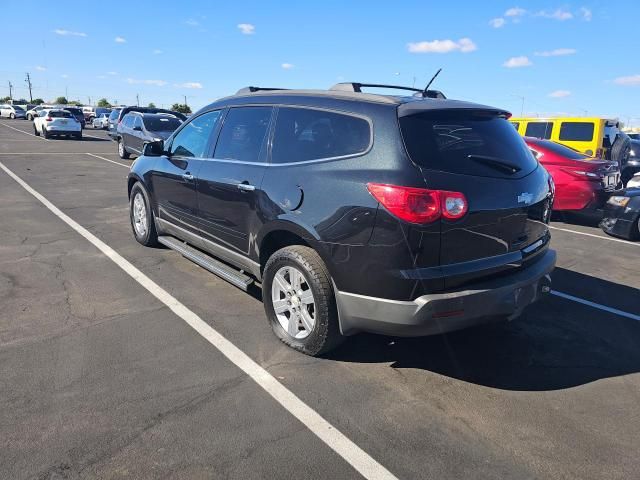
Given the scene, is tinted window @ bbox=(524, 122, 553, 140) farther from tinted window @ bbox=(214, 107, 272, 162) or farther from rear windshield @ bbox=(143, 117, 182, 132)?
tinted window @ bbox=(214, 107, 272, 162)

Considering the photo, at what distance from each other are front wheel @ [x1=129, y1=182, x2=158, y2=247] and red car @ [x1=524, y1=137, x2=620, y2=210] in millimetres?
6648

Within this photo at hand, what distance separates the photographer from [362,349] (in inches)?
147

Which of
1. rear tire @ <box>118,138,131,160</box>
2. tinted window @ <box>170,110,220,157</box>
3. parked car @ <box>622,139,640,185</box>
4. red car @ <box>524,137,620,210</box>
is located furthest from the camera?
rear tire @ <box>118,138,131,160</box>

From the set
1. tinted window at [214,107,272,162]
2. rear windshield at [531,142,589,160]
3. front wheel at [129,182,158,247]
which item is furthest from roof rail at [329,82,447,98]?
rear windshield at [531,142,589,160]

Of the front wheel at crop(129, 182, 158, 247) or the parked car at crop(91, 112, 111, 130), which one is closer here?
the front wheel at crop(129, 182, 158, 247)

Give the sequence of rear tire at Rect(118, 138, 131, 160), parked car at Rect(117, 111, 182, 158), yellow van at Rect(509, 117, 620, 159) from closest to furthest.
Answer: yellow van at Rect(509, 117, 620, 159) < parked car at Rect(117, 111, 182, 158) < rear tire at Rect(118, 138, 131, 160)

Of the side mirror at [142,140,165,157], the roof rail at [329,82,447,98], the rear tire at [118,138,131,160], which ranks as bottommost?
the rear tire at [118,138,131,160]

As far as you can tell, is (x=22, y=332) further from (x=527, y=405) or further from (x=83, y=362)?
(x=527, y=405)

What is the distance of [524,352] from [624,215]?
18.1ft

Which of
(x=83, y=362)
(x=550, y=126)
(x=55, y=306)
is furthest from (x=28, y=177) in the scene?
Result: (x=550, y=126)

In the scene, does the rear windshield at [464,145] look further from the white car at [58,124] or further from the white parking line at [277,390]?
the white car at [58,124]

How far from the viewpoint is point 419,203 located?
288cm

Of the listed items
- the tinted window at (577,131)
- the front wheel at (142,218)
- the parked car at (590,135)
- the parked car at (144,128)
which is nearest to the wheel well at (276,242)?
the front wheel at (142,218)

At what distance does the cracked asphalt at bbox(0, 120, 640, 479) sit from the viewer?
8.24 ft
